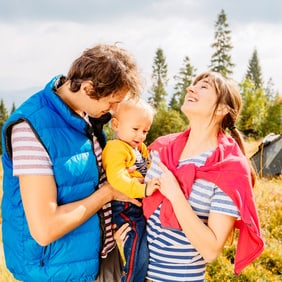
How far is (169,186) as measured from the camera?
8.45ft

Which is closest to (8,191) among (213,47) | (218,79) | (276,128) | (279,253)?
(218,79)

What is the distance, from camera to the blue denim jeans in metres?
2.76

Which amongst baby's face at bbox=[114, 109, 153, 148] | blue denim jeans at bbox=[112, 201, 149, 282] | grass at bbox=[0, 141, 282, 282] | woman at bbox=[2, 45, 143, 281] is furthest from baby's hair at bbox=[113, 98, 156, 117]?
grass at bbox=[0, 141, 282, 282]

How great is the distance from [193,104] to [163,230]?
766 mm

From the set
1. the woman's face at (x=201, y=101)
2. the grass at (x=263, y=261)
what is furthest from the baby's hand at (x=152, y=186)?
the grass at (x=263, y=261)

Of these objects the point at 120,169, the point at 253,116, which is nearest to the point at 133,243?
the point at 120,169

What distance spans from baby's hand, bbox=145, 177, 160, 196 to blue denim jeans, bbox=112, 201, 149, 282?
0.22 meters

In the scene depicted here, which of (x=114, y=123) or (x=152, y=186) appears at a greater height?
(x=114, y=123)

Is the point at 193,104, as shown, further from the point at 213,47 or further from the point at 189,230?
the point at 213,47

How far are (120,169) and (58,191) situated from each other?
0.48 metres

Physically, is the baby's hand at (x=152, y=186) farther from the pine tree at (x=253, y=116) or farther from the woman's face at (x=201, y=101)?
the pine tree at (x=253, y=116)

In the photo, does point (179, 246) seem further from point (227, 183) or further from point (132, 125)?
point (132, 125)

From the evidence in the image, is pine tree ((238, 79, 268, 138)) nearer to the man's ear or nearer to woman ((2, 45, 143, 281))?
the man's ear

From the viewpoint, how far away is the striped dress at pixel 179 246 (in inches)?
101
